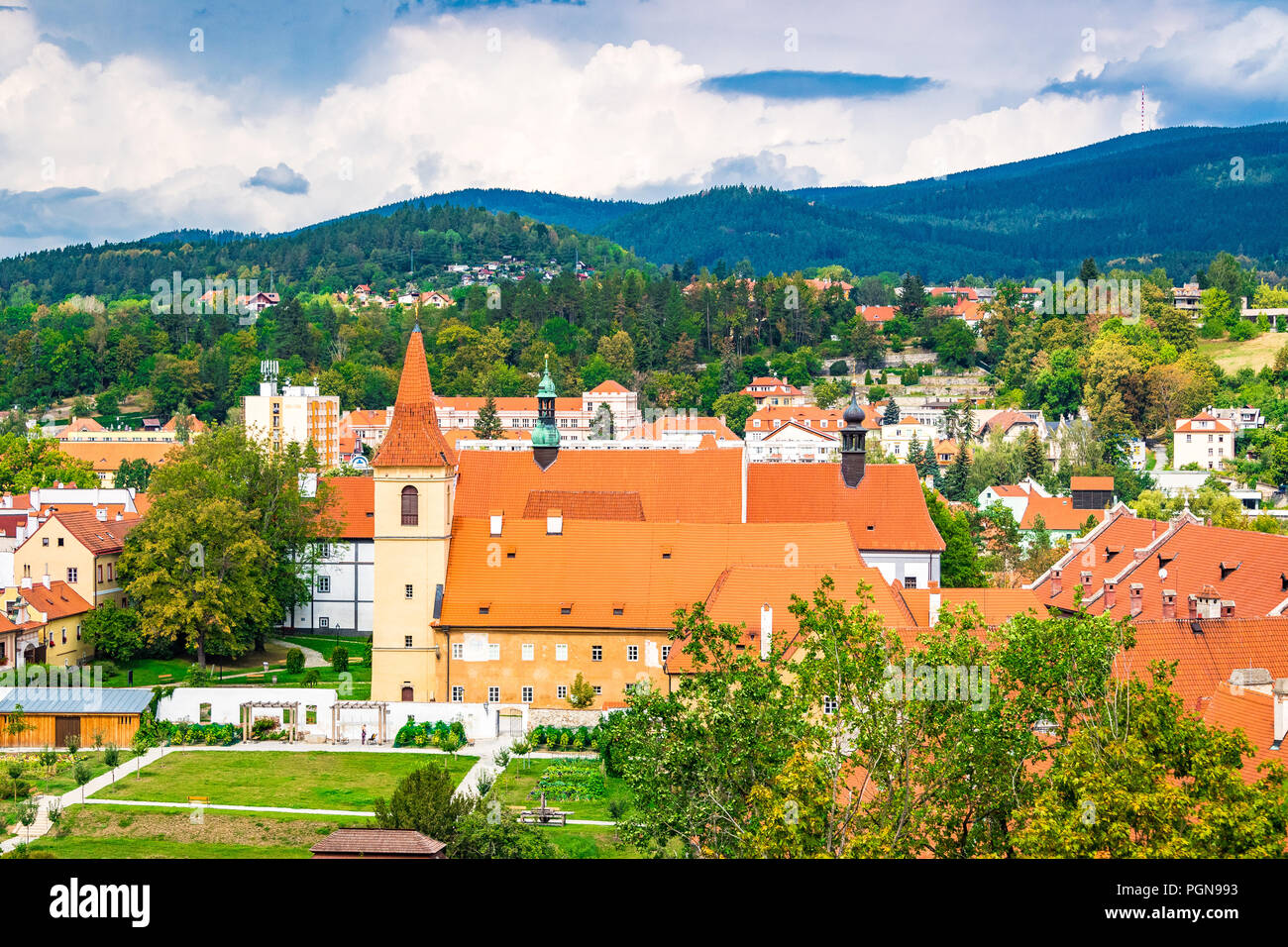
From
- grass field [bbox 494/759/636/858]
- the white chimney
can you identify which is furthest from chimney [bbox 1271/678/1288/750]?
grass field [bbox 494/759/636/858]

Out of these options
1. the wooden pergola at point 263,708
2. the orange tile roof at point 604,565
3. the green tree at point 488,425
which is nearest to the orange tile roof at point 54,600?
the wooden pergola at point 263,708

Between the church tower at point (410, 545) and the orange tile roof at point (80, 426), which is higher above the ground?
the orange tile roof at point (80, 426)

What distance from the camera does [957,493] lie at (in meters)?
113

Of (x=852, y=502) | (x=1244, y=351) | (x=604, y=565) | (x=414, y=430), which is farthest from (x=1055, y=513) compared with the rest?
(x=1244, y=351)

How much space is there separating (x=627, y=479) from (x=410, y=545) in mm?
10247

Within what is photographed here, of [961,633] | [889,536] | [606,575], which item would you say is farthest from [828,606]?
[889,536]

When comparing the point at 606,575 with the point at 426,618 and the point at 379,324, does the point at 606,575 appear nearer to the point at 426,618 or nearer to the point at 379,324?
the point at 426,618

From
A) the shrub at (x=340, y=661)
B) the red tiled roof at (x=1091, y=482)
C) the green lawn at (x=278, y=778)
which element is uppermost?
the red tiled roof at (x=1091, y=482)

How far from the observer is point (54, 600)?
53094 millimetres

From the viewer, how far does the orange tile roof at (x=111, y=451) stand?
5349 inches

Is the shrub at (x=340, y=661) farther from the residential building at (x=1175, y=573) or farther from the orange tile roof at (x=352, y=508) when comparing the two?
the residential building at (x=1175, y=573)

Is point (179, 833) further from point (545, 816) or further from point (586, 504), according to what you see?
point (586, 504)

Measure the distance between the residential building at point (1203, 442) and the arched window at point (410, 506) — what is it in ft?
294
